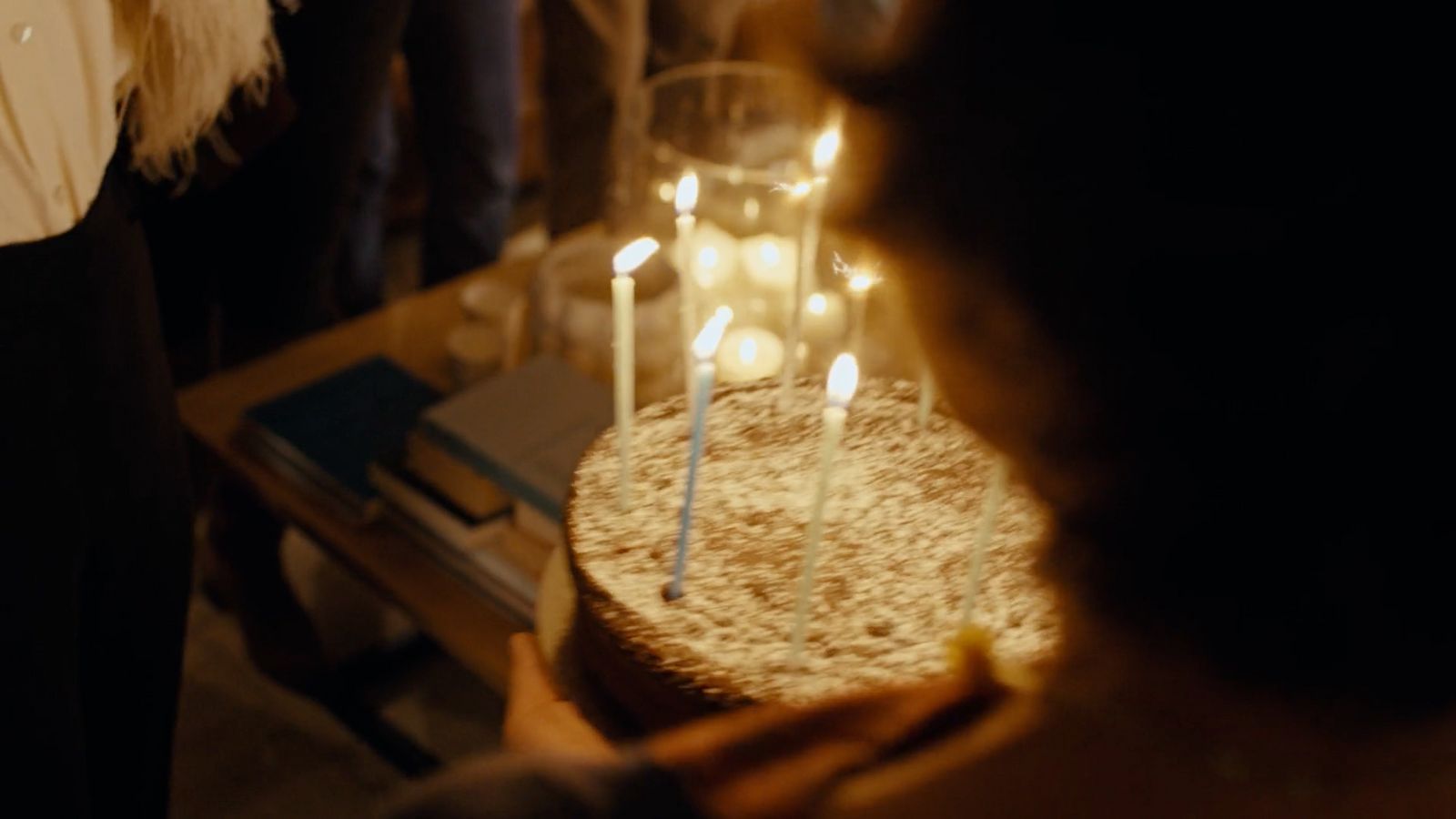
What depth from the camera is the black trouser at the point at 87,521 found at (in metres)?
0.76

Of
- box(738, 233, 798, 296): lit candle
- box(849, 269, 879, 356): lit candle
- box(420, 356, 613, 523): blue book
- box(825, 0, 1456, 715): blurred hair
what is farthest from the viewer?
box(738, 233, 798, 296): lit candle

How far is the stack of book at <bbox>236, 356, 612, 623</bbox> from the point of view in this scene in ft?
3.45

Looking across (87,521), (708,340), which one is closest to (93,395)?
(87,521)

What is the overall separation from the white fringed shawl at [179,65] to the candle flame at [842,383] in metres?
0.54

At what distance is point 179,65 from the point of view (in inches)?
34.2

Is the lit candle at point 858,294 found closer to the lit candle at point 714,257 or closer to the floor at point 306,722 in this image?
the lit candle at point 714,257

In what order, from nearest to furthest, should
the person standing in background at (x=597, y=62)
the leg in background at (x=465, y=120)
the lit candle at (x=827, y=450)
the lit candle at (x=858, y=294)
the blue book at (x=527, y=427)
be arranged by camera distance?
the lit candle at (x=827, y=450) < the lit candle at (x=858, y=294) < the blue book at (x=527, y=427) < the leg in background at (x=465, y=120) < the person standing in background at (x=597, y=62)

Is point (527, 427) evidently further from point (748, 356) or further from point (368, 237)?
point (368, 237)

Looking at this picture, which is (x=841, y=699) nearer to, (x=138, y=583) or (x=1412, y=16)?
(x=1412, y=16)

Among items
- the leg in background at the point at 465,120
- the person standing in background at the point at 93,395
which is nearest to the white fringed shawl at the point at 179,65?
the person standing in background at the point at 93,395

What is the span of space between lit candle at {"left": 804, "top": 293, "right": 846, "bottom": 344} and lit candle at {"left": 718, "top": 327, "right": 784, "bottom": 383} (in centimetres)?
4

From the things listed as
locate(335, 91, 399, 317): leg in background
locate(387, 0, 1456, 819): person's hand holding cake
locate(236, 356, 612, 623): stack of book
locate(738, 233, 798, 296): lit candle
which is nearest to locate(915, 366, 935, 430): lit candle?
locate(387, 0, 1456, 819): person's hand holding cake

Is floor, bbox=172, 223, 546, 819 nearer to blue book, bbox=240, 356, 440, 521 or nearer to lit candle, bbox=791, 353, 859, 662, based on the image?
blue book, bbox=240, 356, 440, 521

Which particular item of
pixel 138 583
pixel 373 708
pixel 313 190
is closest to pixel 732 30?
pixel 313 190
